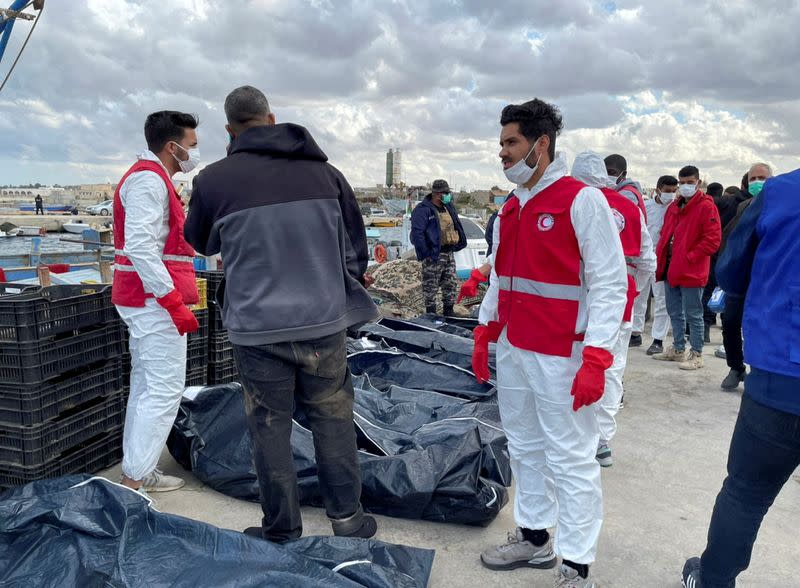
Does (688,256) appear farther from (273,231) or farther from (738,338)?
(273,231)

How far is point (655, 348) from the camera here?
7.15 meters

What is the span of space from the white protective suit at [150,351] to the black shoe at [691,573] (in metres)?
2.64

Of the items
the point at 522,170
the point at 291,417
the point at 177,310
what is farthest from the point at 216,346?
the point at 522,170

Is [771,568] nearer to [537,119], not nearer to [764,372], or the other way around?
[764,372]

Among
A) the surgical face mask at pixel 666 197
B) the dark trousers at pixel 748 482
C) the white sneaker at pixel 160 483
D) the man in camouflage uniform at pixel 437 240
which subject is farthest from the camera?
the man in camouflage uniform at pixel 437 240

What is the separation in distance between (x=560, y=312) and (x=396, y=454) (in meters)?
1.42

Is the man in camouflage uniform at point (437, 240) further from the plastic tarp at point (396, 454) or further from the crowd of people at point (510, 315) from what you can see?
the crowd of people at point (510, 315)

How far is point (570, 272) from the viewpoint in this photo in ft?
7.92

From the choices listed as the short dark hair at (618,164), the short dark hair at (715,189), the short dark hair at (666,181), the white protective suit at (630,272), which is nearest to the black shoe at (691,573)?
the white protective suit at (630,272)

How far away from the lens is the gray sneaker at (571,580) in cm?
246

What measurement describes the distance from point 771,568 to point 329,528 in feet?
7.00

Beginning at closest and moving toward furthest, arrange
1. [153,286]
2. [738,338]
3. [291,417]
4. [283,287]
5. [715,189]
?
[283,287] → [291,417] → [153,286] → [738,338] → [715,189]

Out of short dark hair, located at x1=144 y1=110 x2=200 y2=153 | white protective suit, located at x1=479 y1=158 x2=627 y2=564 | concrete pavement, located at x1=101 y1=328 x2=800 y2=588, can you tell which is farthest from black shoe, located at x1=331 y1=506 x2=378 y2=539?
short dark hair, located at x1=144 y1=110 x2=200 y2=153

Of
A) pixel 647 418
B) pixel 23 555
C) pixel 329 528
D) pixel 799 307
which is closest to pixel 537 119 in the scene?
pixel 799 307
